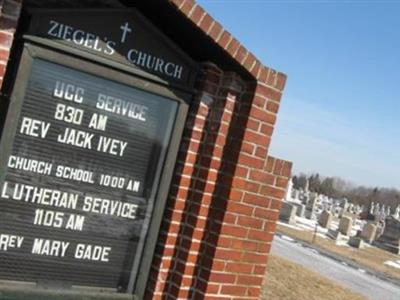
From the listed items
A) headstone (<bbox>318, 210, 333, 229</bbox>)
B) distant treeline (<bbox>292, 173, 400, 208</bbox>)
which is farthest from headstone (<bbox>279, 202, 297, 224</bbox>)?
distant treeline (<bbox>292, 173, 400, 208</bbox>)

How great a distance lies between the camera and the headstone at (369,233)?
1580 inches

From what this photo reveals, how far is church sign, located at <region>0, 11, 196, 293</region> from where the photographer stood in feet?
13.3

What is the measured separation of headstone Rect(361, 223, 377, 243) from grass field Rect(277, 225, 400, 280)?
3.98 metres

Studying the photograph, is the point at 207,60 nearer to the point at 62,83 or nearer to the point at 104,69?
the point at 104,69

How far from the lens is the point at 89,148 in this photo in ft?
14.3

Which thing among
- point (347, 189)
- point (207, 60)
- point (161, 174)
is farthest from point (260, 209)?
point (347, 189)

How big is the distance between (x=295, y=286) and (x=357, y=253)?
18.8 meters

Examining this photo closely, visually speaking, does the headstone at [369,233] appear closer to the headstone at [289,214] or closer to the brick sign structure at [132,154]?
the headstone at [289,214]

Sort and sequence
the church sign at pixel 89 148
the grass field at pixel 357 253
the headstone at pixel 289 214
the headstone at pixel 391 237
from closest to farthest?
the church sign at pixel 89 148 < the grass field at pixel 357 253 < the headstone at pixel 289 214 < the headstone at pixel 391 237

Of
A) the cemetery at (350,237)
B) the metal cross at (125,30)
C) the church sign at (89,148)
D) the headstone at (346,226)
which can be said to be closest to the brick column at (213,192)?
the church sign at (89,148)

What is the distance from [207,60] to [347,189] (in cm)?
14476

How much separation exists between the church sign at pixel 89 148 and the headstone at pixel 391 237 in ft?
122

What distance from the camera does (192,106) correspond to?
4910 mm

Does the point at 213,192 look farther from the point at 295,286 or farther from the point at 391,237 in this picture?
the point at 391,237
